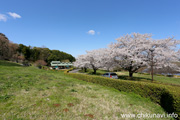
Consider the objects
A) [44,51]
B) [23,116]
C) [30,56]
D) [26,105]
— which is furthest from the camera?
[44,51]

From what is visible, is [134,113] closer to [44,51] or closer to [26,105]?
[26,105]

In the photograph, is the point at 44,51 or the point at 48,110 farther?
the point at 44,51

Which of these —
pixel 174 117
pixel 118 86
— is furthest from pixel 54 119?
pixel 118 86

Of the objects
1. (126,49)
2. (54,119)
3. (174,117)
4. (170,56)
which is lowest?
(174,117)

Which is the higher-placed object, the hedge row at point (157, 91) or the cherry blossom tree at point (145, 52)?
the cherry blossom tree at point (145, 52)

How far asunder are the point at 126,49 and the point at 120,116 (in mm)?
12036

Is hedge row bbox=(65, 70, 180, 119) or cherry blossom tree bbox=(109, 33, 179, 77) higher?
cherry blossom tree bbox=(109, 33, 179, 77)

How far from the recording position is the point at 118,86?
859 cm

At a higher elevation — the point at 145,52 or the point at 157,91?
the point at 145,52

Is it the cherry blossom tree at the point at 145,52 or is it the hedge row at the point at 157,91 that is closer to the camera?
the hedge row at the point at 157,91

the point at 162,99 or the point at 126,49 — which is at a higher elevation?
the point at 126,49

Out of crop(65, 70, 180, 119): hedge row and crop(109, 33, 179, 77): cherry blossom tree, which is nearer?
crop(65, 70, 180, 119): hedge row

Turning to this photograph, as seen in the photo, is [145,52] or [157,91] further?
[145,52]

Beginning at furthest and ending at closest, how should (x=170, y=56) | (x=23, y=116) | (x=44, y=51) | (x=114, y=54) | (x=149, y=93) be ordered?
(x=44, y=51) < (x=114, y=54) < (x=170, y=56) < (x=149, y=93) < (x=23, y=116)
